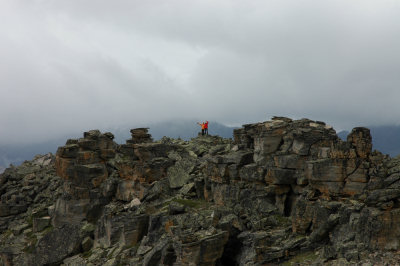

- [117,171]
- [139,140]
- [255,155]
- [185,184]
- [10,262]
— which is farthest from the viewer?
[139,140]

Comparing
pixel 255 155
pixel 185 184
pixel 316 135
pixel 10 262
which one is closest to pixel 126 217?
pixel 185 184

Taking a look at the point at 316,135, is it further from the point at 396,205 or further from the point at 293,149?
the point at 396,205

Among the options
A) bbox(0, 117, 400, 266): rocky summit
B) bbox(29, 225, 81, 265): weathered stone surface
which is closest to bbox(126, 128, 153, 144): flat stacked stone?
bbox(0, 117, 400, 266): rocky summit

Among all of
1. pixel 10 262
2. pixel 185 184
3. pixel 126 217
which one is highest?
pixel 185 184

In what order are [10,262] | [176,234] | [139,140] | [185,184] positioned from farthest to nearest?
[139,140] < [10,262] < [185,184] < [176,234]

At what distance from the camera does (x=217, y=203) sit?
54.9 m

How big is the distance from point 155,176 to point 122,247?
53.7 ft

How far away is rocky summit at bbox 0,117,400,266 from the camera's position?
37.4 meters

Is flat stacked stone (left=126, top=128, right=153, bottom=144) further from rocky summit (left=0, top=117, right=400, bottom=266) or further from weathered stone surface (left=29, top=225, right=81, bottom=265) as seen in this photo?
weathered stone surface (left=29, top=225, right=81, bottom=265)

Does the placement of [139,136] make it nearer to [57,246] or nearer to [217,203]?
[57,246]

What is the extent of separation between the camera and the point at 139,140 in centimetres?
8288

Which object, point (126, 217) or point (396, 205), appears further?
point (126, 217)

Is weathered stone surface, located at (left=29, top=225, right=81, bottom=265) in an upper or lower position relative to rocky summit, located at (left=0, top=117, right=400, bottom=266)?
lower

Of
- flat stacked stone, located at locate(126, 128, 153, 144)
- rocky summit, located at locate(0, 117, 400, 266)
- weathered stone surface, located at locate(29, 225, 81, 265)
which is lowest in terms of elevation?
weathered stone surface, located at locate(29, 225, 81, 265)
